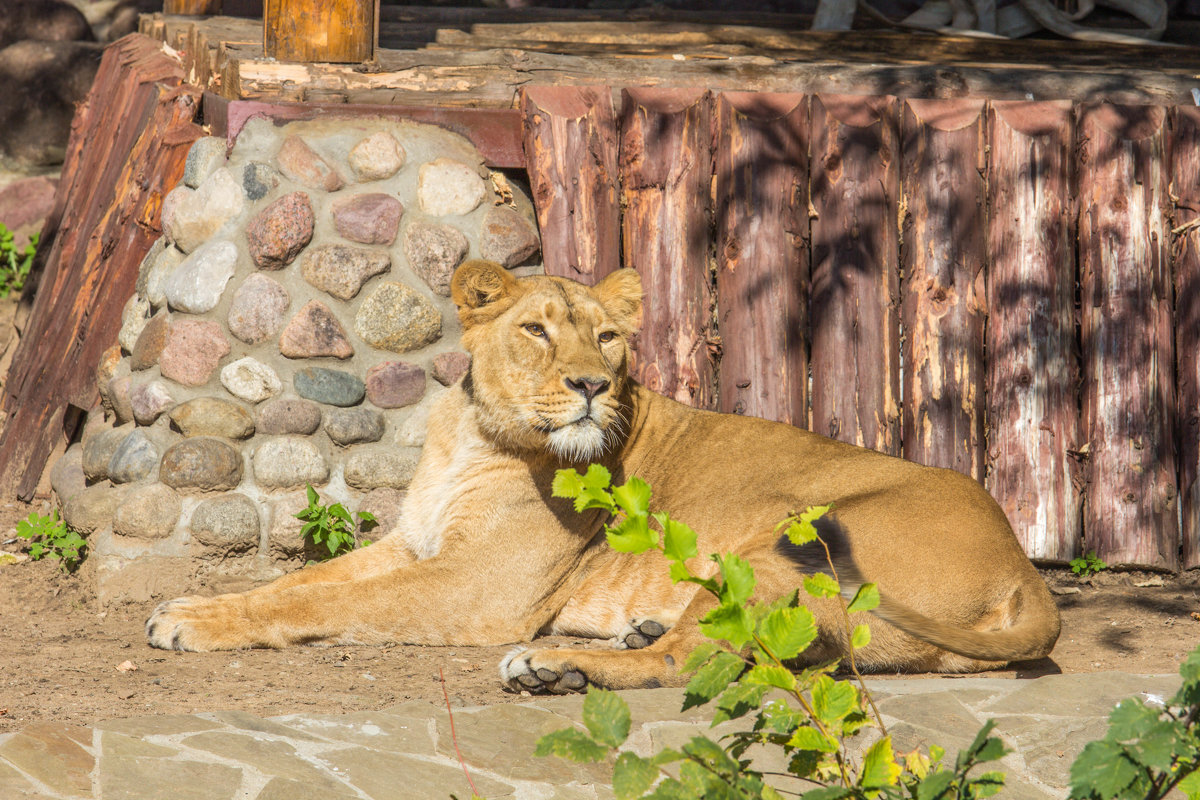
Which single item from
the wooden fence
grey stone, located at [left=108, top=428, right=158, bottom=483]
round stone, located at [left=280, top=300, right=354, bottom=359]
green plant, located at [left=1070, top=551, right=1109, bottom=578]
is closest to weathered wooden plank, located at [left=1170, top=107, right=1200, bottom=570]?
the wooden fence

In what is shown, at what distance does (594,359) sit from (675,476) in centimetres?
70

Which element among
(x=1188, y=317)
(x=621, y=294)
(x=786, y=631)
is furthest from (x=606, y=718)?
(x=1188, y=317)

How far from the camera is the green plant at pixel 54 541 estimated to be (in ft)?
16.0

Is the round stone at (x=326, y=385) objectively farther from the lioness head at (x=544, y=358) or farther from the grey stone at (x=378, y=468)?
the lioness head at (x=544, y=358)

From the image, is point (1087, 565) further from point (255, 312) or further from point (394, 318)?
point (255, 312)

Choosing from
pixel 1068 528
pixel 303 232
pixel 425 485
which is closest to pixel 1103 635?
pixel 1068 528

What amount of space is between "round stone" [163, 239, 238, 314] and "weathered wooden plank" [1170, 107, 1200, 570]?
13.8 feet

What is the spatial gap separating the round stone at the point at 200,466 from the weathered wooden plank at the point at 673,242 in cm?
181

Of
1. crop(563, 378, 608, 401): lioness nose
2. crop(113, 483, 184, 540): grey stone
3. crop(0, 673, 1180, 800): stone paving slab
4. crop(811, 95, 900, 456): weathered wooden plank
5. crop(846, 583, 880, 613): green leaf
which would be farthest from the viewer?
crop(811, 95, 900, 456): weathered wooden plank

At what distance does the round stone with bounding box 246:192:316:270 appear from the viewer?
5.02 metres

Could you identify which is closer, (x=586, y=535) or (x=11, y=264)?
(x=586, y=535)

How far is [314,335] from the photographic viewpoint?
5035 mm

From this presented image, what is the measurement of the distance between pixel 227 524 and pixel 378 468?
0.67 metres

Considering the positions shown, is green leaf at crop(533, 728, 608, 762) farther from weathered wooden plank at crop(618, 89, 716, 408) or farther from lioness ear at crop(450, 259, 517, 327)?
weathered wooden plank at crop(618, 89, 716, 408)
